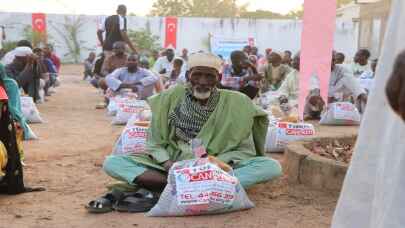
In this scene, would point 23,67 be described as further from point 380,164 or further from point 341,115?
point 380,164

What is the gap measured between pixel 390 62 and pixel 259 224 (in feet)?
6.42

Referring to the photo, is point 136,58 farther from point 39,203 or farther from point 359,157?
point 359,157

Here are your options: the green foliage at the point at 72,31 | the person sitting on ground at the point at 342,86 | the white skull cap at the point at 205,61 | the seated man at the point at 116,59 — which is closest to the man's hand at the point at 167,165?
the white skull cap at the point at 205,61

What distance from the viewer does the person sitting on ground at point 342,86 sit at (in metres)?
8.40

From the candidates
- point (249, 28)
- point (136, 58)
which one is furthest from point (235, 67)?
point (249, 28)

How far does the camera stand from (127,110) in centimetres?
801

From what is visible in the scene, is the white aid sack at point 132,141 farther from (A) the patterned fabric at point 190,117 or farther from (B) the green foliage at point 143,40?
(B) the green foliage at point 143,40

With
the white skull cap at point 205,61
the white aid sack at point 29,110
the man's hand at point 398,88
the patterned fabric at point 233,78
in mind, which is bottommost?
the white aid sack at point 29,110

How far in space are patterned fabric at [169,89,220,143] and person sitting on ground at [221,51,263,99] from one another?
349 cm

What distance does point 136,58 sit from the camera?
9.30m

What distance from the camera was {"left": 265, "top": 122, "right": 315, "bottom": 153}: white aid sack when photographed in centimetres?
600

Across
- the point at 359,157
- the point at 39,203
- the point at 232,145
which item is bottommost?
the point at 39,203

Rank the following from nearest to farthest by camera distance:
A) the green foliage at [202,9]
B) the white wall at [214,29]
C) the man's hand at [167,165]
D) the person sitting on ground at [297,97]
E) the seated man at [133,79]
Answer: the man's hand at [167,165] → the person sitting on ground at [297,97] → the seated man at [133,79] → the white wall at [214,29] → the green foliage at [202,9]

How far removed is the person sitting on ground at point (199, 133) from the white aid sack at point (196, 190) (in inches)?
15.4
